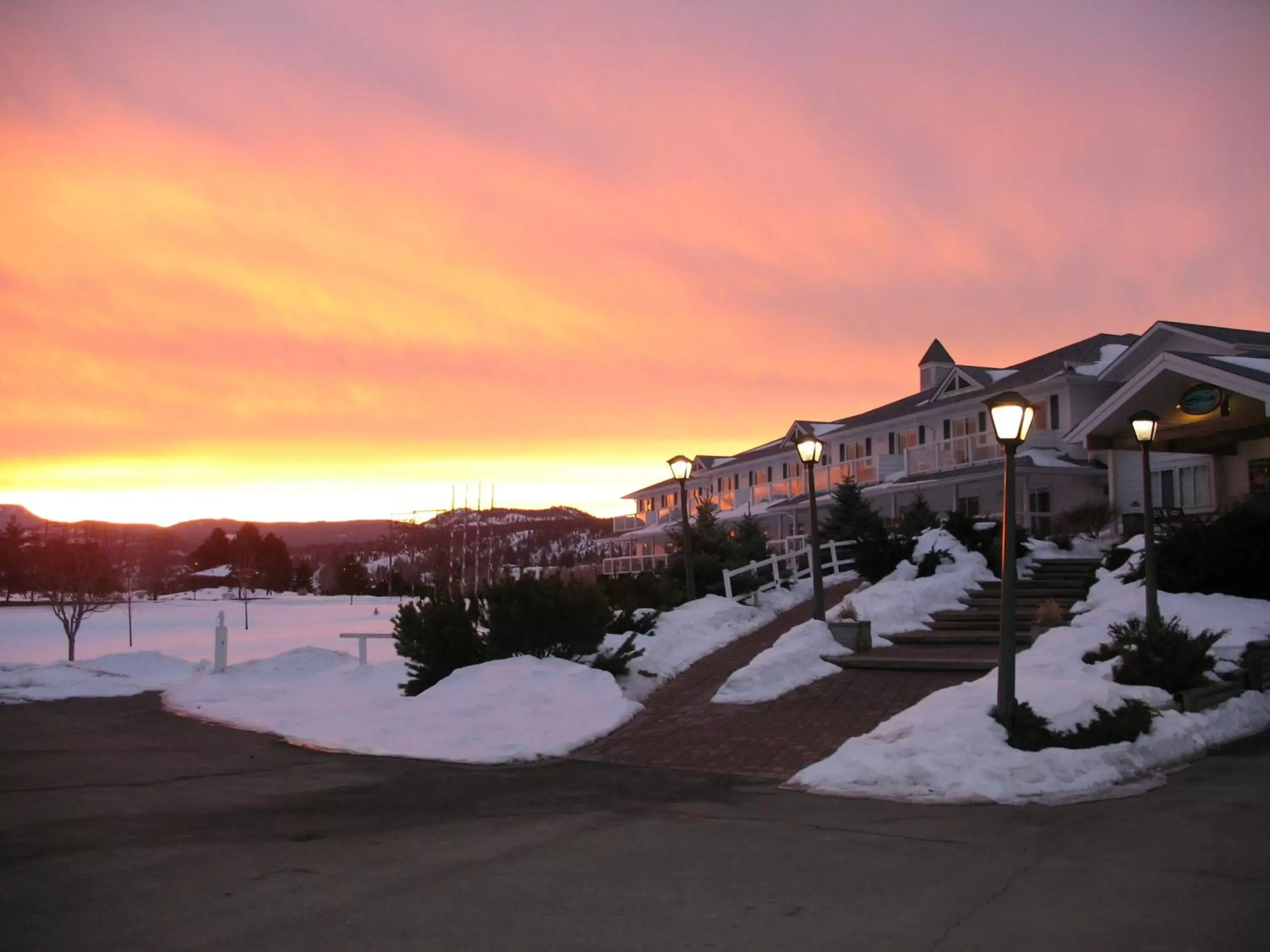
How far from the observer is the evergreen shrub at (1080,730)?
9898 mm

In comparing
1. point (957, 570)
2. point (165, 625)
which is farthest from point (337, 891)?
point (165, 625)

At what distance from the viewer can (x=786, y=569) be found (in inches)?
1172

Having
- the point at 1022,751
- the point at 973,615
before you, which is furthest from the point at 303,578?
the point at 1022,751

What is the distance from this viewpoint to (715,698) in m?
14.8

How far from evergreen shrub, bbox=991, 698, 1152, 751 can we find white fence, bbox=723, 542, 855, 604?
34.9ft

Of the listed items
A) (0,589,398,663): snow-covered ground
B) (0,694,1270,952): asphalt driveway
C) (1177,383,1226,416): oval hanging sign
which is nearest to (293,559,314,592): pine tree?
(0,589,398,663): snow-covered ground

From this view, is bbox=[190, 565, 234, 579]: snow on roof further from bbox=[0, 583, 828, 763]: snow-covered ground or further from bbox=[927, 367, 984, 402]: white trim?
bbox=[0, 583, 828, 763]: snow-covered ground

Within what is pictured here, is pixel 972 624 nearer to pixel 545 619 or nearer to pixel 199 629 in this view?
pixel 545 619

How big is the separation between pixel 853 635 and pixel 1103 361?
79.3ft

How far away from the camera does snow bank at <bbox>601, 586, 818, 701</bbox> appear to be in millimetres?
17250

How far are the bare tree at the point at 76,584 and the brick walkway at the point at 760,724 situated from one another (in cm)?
2036

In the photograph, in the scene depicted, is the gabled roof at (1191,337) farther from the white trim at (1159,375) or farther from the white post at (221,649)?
the white post at (221,649)

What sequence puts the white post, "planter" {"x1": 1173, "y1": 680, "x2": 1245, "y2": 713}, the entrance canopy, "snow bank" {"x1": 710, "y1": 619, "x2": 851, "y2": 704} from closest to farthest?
"planter" {"x1": 1173, "y1": 680, "x2": 1245, "y2": 713}, "snow bank" {"x1": 710, "y1": 619, "x2": 851, "y2": 704}, the white post, the entrance canopy

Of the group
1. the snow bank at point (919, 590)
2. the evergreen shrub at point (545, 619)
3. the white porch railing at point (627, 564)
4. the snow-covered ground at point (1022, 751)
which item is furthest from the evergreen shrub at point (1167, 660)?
the white porch railing at point (627, 564)
